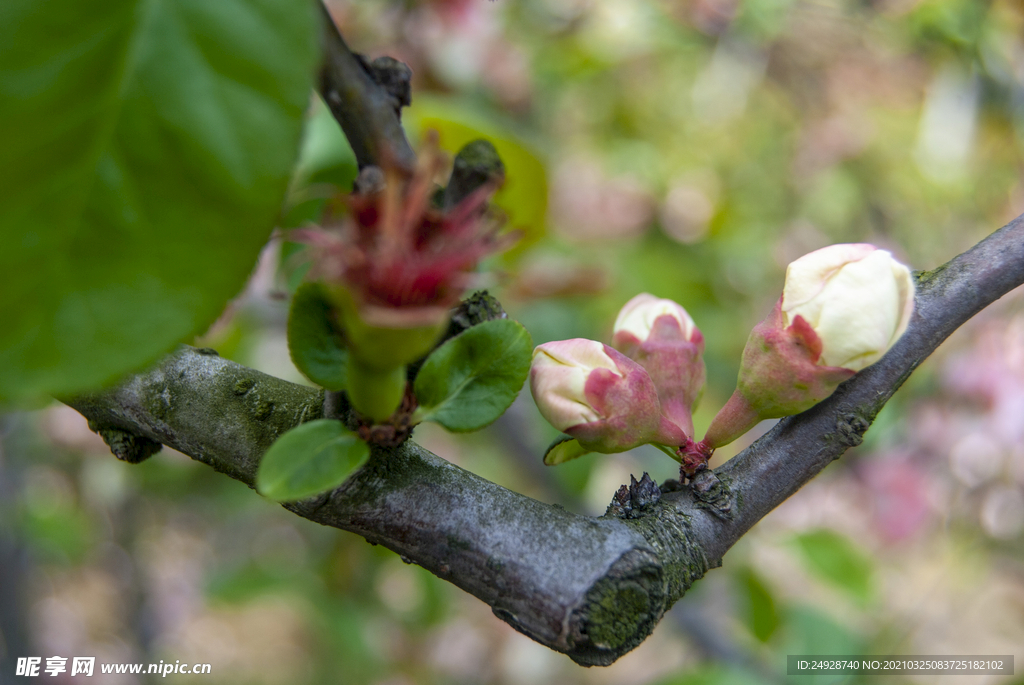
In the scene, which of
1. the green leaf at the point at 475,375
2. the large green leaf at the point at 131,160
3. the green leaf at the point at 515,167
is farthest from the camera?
the green leaf at the point at 515,167

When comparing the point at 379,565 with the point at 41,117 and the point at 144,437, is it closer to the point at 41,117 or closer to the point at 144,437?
the point at 144,437

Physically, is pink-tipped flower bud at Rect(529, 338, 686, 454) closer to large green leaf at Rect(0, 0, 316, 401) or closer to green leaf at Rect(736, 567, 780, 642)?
large green leaf at Rect(0, 0, 316, 401)

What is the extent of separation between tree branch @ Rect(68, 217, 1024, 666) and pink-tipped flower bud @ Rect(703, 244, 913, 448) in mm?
30

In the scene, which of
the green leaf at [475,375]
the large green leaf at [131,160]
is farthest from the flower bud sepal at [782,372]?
the large green leaf at [131,160]

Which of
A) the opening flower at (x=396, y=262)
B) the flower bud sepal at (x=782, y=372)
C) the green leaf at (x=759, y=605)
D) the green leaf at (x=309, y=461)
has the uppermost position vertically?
the opening flower at (x=396, y=262)

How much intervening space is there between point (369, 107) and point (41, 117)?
0.45ft

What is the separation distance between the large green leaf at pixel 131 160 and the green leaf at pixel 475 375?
0.11 m

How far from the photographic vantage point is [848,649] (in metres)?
1.07

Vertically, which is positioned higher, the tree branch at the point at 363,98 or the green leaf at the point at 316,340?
the tree branch at the point at 363,98

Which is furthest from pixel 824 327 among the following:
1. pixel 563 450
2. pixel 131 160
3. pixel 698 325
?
pixel 698 325

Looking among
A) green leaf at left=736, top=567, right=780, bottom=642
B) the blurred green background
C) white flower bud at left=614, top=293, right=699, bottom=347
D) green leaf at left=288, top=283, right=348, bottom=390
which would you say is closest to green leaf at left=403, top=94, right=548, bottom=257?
the blurred green background

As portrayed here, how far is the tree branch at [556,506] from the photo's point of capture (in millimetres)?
298

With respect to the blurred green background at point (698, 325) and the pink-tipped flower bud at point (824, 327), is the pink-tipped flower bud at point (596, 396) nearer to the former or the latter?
the pink-tipped flower bud at point (824, 327)

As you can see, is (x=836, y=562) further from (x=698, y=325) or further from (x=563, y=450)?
(x=563, y=450)
